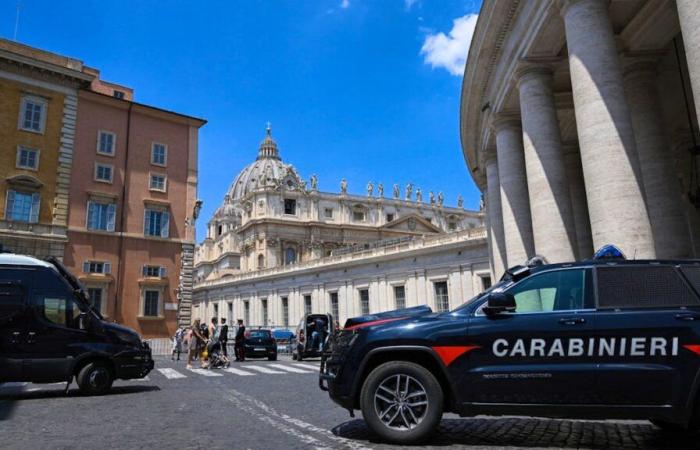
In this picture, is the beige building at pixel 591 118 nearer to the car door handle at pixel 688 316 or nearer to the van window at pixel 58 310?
the car door handle at pixel 688 316

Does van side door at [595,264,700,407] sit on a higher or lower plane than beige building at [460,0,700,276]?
lower

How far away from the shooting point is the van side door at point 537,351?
4793 mm

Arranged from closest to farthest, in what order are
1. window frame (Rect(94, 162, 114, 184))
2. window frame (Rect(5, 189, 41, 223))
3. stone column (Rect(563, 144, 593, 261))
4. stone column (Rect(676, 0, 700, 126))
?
stone column (Rect(676, 0, 700, 126)), stone column (Rect(563, 144, 593, 261)), window frame (Rect(5, 189, 41, 223)), window frame (Rect(94, 162, 114, 184))

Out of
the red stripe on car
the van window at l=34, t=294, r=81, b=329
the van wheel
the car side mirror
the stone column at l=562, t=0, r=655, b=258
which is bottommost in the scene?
the van wheel

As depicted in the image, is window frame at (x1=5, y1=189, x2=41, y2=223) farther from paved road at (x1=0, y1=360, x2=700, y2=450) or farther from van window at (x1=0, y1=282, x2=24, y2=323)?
paved road at (x1=0, y1=360, x2=700, y2=450)

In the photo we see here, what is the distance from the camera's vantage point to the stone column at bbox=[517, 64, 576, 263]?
11789 mm

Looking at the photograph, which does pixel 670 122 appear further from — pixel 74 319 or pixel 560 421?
pixel 74 319

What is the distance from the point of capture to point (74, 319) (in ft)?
33.4

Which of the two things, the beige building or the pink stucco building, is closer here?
the beige building

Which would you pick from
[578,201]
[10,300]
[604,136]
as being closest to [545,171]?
[604,136]

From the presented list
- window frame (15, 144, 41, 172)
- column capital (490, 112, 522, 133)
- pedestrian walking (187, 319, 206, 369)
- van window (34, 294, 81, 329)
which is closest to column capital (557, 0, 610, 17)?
column capital (490, 112, 522, 133)

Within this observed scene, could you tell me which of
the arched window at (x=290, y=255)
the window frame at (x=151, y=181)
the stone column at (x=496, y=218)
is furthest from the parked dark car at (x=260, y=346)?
the arched window at (x=290, y=255)

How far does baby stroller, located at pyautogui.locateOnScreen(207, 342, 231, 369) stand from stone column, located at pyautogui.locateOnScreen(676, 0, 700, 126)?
608 inches

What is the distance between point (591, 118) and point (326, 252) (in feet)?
228
